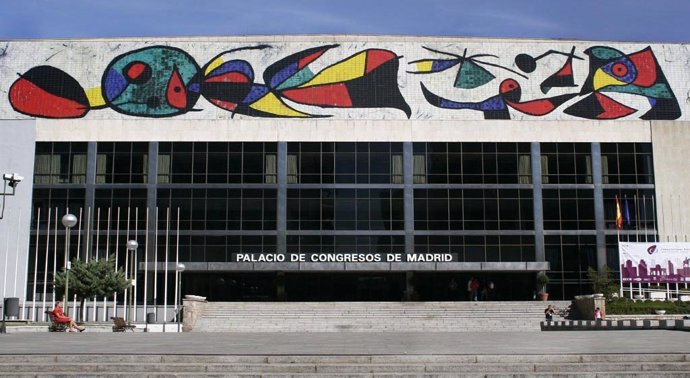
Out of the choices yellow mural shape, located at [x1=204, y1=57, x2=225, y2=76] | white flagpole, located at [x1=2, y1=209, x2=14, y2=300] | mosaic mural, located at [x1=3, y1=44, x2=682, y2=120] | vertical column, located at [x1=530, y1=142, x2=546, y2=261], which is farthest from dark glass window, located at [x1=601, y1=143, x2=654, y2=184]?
white flagpole, located at [x1=2, y1=209, x2=14, y2=300]

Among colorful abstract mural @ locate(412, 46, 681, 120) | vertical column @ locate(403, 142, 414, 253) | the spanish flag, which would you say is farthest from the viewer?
colorful abstract mural @ locate(412, 46, 681, 120)

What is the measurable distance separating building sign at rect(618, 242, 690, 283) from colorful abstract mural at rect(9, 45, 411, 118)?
20136mm

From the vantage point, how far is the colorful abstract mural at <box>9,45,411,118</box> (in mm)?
67250

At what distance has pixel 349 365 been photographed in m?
17.8

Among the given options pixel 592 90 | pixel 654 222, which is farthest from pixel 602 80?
pixel 654 222

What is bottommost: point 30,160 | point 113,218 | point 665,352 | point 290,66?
point 665,352

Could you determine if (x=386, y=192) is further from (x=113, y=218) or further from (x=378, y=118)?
(x=113, y=218)

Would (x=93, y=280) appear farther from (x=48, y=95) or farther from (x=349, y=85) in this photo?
(x=349, y=85)

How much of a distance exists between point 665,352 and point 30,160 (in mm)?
56472

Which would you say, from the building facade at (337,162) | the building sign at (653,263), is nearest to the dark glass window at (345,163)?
the building facade at (337,162)

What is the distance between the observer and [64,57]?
225 feet

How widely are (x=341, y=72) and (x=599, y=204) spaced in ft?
71.8

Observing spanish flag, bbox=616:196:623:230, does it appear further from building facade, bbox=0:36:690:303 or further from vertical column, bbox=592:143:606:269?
vertical column, bbox=592:143:606:269

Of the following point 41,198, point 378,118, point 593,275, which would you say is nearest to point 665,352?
point 593,275
